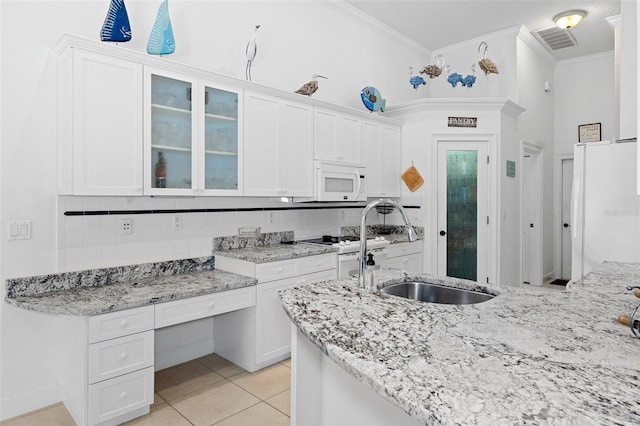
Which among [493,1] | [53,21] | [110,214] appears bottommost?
[110,214]

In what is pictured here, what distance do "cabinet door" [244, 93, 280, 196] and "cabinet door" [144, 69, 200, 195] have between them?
0.48 m

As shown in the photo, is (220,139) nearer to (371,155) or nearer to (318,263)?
(318,263)

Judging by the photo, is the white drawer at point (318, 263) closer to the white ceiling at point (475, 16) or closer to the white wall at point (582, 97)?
the white ceiling at point (475, 16)

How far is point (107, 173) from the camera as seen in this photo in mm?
2463

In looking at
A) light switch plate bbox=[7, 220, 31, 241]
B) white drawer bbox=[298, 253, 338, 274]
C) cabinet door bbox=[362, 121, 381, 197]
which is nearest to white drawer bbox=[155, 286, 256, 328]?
white drawer bbox=[298, 253, 338, 274]

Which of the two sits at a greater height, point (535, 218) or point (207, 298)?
point (535, 218)

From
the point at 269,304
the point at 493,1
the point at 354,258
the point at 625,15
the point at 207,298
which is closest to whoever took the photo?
the point at 207,298

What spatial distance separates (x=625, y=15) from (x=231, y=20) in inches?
123

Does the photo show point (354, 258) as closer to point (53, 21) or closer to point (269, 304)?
point (269, 304)

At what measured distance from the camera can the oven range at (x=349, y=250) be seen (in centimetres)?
372

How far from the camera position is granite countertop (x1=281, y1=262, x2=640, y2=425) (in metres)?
0.83

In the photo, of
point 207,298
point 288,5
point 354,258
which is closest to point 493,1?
point 288,5

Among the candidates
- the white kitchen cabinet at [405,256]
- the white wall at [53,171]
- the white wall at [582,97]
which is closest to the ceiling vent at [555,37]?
the white wall at [582,97]

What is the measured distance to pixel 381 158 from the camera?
15.4 ft
